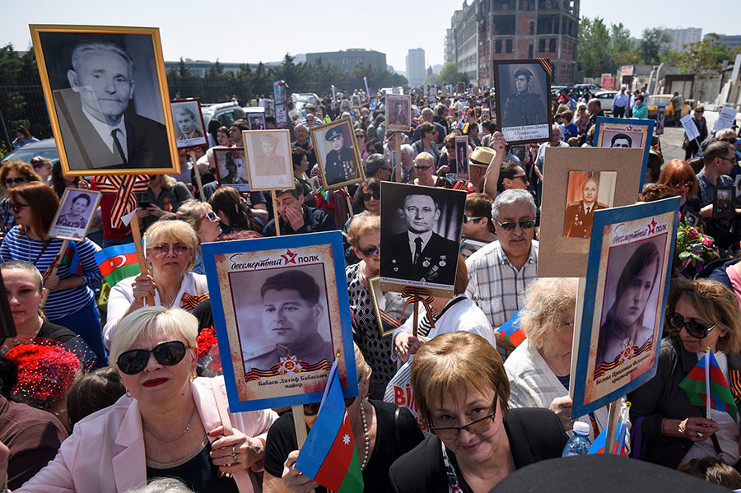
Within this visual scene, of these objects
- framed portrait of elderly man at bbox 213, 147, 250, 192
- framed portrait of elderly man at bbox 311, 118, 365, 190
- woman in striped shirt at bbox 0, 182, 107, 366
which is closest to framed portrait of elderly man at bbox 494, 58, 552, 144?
framed portrait of elderly man at bbox 311, 118, 365, 190

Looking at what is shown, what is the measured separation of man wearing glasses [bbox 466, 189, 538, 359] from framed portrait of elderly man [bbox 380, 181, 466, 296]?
0.91m

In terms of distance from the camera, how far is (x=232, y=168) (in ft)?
23.3

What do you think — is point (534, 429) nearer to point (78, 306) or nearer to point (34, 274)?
point (34, 274)

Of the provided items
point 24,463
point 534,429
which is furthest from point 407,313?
point 24,463

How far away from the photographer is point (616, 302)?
5.88ft

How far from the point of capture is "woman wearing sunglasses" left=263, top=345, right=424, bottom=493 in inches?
81.0

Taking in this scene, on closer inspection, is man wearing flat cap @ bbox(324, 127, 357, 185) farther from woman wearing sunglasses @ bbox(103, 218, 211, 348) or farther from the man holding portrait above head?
the man holding portrait above head

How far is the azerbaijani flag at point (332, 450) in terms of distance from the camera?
1715 millimetres

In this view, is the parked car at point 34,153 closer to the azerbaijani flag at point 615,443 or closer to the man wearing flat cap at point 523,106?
the man wearing flat cap at point 523,106

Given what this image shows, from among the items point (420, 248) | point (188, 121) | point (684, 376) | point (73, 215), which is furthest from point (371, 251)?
point (188, 121)

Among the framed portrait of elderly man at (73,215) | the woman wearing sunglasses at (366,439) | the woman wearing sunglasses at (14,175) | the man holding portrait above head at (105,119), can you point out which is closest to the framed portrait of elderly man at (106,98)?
the man holding portrait above head at (105,119)

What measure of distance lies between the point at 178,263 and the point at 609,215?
2.87 m

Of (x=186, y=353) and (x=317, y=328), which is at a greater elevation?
(x=317, y=328)

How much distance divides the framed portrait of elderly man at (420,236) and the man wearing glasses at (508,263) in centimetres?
91
